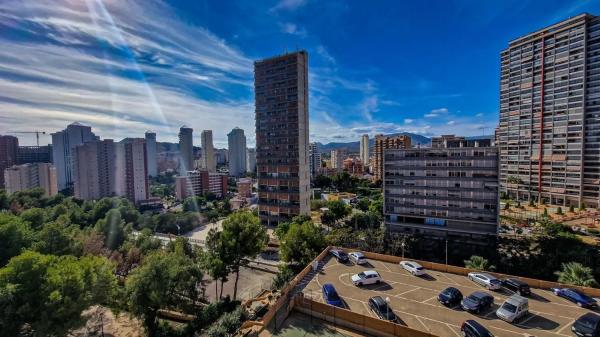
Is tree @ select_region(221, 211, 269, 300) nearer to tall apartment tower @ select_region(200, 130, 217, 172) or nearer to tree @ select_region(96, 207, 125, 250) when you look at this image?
tree @ select_region(96, 207, 125, 250)

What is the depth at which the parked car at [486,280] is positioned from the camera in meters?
12.6

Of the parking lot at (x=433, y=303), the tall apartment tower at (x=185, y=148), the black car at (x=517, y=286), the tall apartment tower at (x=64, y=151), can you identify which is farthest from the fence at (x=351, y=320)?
the tall apartment tower at (x=185, y=148)

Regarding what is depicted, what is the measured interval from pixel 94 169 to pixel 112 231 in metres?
49.7

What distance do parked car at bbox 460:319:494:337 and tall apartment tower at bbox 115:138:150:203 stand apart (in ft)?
269

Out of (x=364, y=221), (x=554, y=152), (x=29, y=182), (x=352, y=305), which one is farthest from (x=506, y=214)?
(x=29, y=182)

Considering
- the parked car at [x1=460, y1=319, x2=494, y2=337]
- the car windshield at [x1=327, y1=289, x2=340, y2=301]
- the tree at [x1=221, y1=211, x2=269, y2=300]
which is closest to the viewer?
the parked car at [x1=460, y1=319, x2=494, y2=337]

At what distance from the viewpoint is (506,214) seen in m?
49.9

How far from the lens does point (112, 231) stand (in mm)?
32562

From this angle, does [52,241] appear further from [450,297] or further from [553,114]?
[553,114]

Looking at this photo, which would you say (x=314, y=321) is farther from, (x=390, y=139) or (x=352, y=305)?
(x=390, y=139)

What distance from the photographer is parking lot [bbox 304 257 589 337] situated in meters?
9.92

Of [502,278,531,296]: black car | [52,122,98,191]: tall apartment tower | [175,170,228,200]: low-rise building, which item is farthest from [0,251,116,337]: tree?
[52,122,98,191]: tall apartment tower

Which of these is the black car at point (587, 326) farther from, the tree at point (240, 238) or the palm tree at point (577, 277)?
the tree at point (240, 238)

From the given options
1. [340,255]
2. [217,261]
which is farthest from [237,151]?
[340,255]
